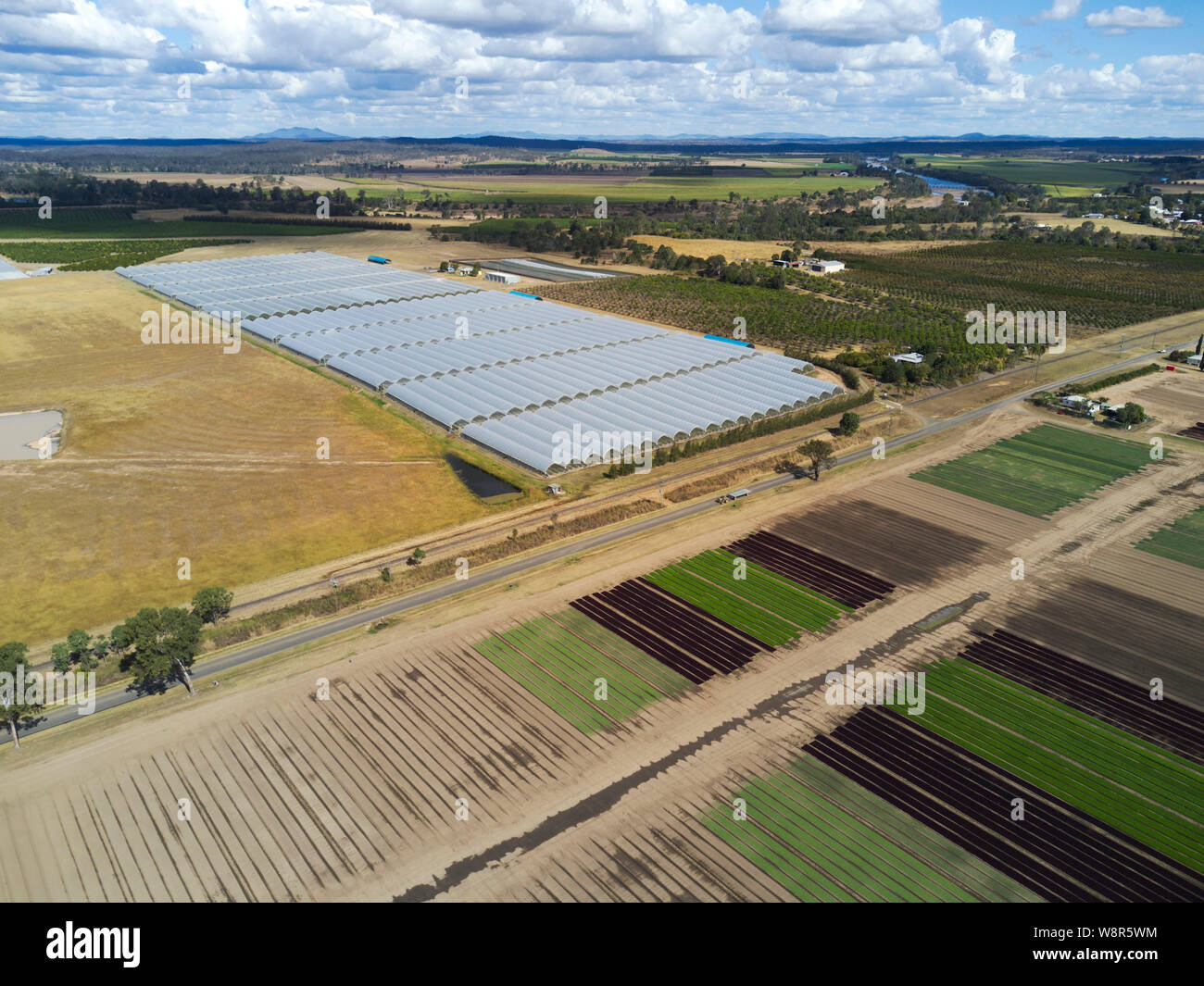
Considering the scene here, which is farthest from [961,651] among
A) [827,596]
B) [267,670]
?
[267,670]

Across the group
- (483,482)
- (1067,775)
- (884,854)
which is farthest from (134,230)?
(1067,775)

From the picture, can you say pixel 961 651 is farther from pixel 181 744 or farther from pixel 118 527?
pixel 118 527

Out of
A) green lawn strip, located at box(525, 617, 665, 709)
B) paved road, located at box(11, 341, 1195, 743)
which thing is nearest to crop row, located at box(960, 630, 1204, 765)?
green lawn strip, located at box(525, 617, 665, 709)

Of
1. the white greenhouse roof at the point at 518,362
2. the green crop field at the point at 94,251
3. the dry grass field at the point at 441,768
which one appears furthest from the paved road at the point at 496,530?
the green crop field at the point at 94,251

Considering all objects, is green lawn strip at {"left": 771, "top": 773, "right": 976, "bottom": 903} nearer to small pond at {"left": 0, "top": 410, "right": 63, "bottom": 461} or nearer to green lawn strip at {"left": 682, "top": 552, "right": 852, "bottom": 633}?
green lawn strip at {"left": 682, "top": 552, "right": 852, "bottom": 633}

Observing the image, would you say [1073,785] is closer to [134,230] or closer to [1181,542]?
[1181,542]
